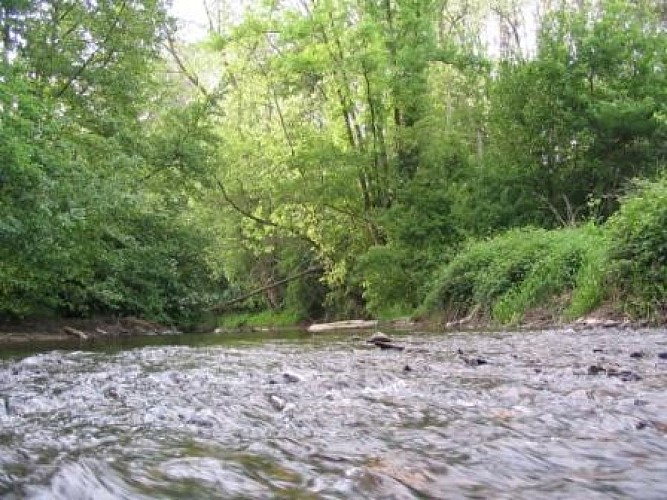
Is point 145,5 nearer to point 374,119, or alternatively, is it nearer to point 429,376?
point 374,119

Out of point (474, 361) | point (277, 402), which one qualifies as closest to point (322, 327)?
point (474, 361)

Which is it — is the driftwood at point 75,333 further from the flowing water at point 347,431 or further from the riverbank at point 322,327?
the flowing water at point 347,431

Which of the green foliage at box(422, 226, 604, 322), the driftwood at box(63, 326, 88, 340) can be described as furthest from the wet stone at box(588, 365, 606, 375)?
the driftwood at box(63, 326, 88, 340)

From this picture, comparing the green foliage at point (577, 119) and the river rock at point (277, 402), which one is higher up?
the green foliage at point (577, 119)

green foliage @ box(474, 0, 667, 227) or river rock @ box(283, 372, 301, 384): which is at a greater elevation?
green foliage @ box(474, 0, 667, 227)

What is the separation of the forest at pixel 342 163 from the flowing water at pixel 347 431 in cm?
620

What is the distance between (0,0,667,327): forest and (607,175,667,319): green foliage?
0.14 ft

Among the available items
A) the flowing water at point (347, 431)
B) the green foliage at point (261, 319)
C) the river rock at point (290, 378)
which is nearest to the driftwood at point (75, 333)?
the green foliage at point (261, 319)

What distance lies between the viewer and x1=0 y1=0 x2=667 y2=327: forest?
12930 millimetres

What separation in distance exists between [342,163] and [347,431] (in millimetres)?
20241

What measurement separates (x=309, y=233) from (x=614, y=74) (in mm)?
12162

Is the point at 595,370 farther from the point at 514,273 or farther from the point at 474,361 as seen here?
the point at 514,273

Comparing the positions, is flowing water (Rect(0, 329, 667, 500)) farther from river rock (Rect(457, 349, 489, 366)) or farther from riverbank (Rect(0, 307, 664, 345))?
riverbank (Rect(0, 307, 664, 345))

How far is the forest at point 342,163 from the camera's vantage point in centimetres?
1293
